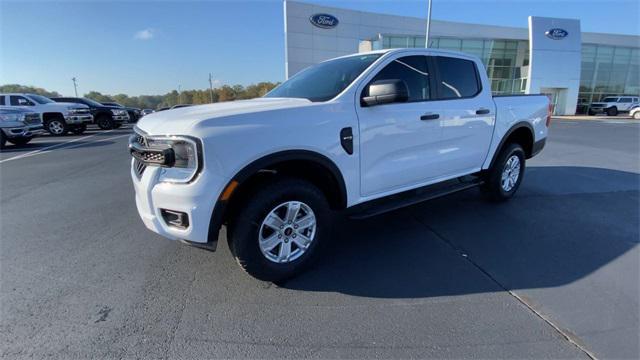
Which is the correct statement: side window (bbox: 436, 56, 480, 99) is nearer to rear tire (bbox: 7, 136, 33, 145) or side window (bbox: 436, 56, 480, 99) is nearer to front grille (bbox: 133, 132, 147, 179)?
front grille (bbox: 133, 132, 147, 179)

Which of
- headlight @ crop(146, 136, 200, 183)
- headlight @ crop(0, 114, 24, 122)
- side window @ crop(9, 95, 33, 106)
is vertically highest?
side window @ crop(9, 95, 33, 106)

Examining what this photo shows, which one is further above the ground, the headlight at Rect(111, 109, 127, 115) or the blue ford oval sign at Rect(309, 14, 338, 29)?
the blue ford oval sign at Rect(309, 14, 338, 29)

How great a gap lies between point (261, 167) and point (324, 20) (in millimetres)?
30518

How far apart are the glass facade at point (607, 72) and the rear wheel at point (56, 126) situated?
151 feet

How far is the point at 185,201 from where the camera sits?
7.38 ft

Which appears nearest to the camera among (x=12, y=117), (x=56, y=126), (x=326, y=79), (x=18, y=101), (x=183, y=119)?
(x=183, y=119)

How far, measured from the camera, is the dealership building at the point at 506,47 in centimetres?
2928

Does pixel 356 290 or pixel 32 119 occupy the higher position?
pixel 32 119

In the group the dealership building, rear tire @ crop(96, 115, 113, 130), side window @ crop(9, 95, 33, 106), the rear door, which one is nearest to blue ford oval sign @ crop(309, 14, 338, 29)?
the dealership building

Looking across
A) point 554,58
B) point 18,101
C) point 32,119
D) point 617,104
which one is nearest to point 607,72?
point 617,104

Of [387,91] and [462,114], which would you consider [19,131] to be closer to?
[387,91]

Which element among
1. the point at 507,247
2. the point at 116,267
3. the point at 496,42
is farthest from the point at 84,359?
the point at 496,42

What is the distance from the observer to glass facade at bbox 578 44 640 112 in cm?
3509

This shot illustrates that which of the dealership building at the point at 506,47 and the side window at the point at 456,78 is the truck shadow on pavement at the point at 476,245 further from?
the dealership building at the point at 506,47
